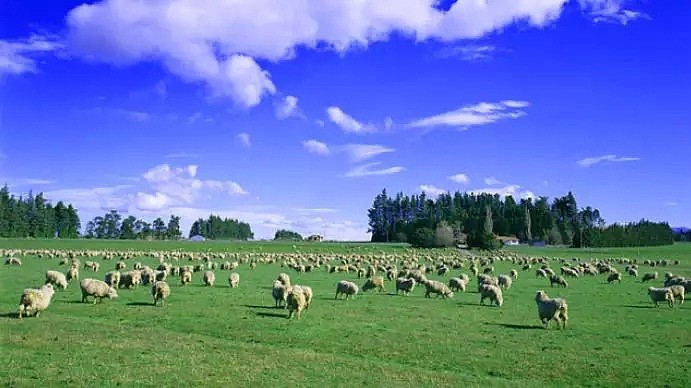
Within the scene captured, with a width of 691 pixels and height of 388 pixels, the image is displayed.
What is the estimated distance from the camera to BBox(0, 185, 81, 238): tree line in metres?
161

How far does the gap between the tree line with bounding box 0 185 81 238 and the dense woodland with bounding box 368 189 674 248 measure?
89390 mm

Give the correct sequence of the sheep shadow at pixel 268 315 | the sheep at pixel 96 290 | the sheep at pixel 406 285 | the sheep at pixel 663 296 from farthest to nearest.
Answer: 1. the sheep at pixel 406 285
2. the sheep at pixel 663 296
3. the sheep at pixel 96 290
4. the sheep shadow at pixel 268 315

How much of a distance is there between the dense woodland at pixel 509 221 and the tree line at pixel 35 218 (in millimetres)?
89390

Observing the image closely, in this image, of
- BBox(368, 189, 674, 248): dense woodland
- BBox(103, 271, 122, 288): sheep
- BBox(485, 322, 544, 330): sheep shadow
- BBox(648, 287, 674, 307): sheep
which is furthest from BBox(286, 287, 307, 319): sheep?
BBox(368, 189, 674, 248): dense woodland

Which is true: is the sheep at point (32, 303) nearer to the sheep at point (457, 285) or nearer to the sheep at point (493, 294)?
the sheep at point (493, 294)

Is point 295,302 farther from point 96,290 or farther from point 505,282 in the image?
point 505,282

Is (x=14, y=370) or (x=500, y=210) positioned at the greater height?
(x=500, y=210)

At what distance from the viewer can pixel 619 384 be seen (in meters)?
16.6

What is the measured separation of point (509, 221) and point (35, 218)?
135 metres

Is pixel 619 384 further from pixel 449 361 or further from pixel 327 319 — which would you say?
pixel 327 319

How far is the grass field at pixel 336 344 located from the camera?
16312mm

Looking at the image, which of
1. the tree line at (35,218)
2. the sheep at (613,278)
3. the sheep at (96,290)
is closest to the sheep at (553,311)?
the sheep at (96,290)

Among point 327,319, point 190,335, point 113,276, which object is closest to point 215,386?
Result: point 190,335

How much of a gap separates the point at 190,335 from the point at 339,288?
13.5 metres
